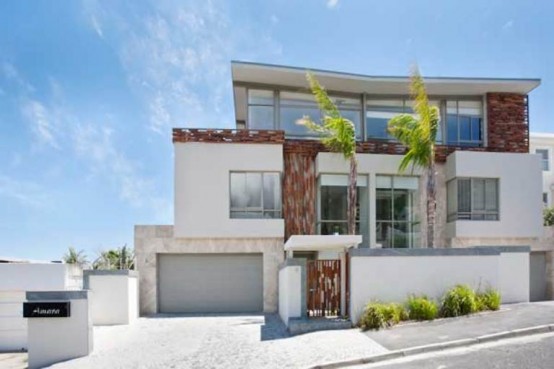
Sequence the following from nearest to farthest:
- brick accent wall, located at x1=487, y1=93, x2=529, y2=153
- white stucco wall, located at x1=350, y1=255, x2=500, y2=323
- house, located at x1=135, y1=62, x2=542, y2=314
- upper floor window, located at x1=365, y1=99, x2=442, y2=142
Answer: white stucco wall, located at x1=350, y1=255, x2=500, y2=323 → house, located at x1=135, y1=62, x2=542, y2=314 → brick accent wall, located at x1=487, y1=93, x2=529, y2=153 → upper floor window, located at x1=365, y1=99, x2=442, y2=142

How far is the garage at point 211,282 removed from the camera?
18.5m

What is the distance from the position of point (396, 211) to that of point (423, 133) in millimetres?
4326

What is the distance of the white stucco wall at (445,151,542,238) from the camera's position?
1936cm

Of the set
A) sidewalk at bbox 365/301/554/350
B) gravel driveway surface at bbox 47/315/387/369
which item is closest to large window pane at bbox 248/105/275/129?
gravel driveway surface at bbox 47/315/387/369

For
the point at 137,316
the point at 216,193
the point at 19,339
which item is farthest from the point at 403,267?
the point at 19,339

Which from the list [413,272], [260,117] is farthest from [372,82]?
[413,272]

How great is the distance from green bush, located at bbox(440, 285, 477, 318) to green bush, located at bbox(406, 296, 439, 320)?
38 cm

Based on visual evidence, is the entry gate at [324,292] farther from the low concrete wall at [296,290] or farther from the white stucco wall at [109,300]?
the white stucco wall at [109,300]

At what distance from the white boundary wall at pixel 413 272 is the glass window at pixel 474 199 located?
6420 millimetres

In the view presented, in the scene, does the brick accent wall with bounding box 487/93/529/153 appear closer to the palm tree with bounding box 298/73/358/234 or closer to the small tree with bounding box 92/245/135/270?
the palm tree with bounding box 298/73/358/234

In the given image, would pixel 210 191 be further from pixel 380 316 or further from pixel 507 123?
pixel 507 123

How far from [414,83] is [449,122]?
20.5ft

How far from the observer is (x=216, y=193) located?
59.1 ft

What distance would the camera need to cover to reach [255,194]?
18.5 meters
